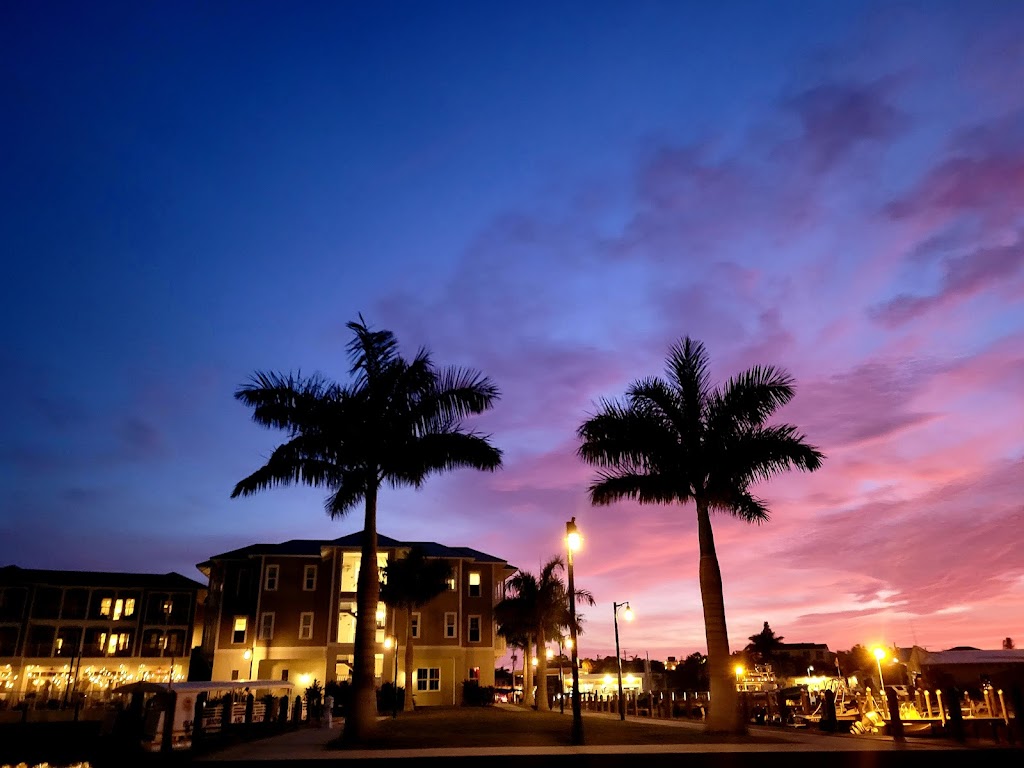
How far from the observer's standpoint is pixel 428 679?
54.7m

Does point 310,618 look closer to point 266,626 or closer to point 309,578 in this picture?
point 309,578

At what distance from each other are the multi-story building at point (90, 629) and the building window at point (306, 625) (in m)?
18.8

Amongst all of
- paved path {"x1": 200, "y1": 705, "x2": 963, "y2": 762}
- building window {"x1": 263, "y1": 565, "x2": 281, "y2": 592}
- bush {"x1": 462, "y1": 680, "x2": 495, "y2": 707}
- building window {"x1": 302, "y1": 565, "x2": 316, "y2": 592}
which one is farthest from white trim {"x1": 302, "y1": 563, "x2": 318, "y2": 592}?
paved path {"x1": 200, "y1": 705, "x2": 963, "y2": 762}

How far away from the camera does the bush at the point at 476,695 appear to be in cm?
5088

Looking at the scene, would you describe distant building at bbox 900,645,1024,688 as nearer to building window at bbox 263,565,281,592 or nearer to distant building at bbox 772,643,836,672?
building window at bbox 263,565,281,592

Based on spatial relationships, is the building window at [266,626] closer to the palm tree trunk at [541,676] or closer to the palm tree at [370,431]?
the palm tree trunk at [541,676]

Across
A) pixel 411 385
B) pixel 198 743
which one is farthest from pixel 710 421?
pixel 198 743

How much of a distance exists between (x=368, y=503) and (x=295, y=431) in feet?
10.7

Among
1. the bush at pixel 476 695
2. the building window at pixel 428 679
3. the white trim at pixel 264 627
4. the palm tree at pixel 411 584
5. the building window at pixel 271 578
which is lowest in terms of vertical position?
the bush at pixel 476 695

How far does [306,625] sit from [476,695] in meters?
13.5

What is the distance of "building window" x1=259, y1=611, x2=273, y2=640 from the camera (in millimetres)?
52969

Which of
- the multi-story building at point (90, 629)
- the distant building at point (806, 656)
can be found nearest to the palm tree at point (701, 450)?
the multi-story building at point (90, 629)

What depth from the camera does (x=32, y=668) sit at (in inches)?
2404

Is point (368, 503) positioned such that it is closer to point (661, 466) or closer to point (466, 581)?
point (661, 466)
